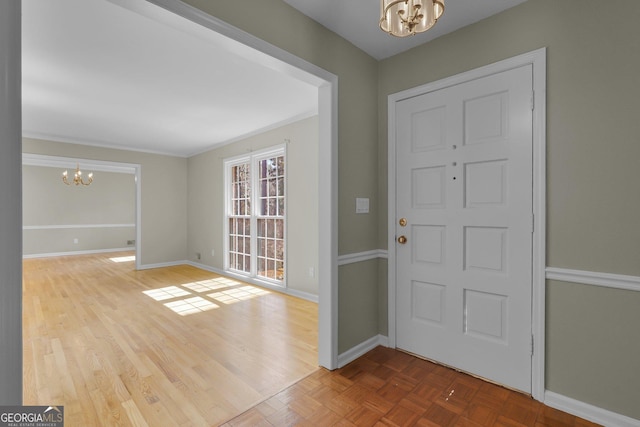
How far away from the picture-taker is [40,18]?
2.09 metres

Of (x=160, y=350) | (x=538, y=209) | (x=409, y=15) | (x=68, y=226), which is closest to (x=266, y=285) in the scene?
(x=160, y=350)

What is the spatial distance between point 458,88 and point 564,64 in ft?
2.06

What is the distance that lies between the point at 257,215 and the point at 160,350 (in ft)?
9.40

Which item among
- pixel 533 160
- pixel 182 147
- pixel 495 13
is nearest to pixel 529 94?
pixel 533 160

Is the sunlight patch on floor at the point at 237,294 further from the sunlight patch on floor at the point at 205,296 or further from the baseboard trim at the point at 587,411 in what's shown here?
the baseboard trim at the point at 587,411

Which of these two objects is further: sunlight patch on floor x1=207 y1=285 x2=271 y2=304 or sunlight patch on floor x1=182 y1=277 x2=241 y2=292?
sunlight patch on floor x1=182 y1=277 x2=241 y2=292

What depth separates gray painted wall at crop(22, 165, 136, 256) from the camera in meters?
7.66

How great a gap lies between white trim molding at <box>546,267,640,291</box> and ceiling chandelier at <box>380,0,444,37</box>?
5.48 feet

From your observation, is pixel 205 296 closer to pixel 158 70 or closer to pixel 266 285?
pixel 266 285

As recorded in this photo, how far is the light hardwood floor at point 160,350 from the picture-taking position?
190cm

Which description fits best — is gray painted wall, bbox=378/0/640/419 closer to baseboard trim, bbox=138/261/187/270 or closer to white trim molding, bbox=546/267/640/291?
white trim molding, bbox=546/267/640/291

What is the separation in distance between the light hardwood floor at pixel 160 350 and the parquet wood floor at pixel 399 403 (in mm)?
184
